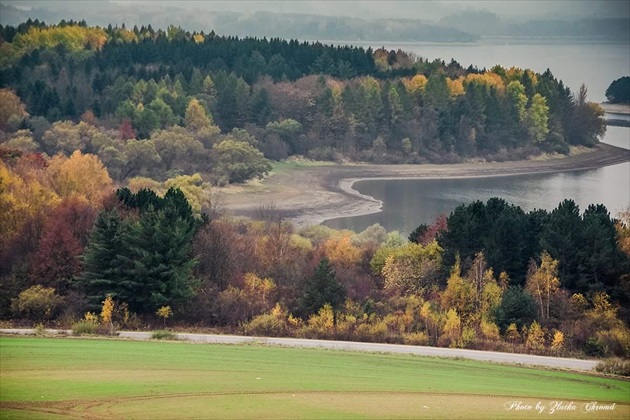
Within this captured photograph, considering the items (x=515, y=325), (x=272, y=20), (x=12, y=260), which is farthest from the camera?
(x=272, y=20)

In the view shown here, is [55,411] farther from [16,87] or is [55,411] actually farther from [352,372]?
[16,87]

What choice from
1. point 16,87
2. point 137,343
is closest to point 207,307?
point 137,343

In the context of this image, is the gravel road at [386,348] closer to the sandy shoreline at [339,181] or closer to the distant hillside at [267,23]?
the sandy shoreline at [339,181]

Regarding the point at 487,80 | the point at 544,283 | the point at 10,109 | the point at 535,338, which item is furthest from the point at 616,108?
the point at 535,338

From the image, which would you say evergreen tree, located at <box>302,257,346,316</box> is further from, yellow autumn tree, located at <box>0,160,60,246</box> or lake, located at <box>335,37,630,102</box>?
lake, located at <box>335,37,630,102</box>

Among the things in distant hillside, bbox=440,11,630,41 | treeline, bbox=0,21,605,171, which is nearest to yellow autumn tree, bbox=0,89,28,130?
treeline, bbox=0,21,605,171

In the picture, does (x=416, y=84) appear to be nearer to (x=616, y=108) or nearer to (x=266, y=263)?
(x=616, y=108)

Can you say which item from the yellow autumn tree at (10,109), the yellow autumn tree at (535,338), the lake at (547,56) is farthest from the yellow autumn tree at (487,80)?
the yellow autumn tree at (535,338)
